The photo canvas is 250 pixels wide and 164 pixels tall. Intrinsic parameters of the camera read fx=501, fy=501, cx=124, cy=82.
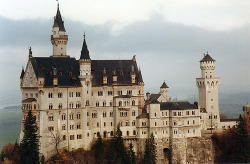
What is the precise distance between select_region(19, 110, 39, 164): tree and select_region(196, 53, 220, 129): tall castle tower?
39050mm

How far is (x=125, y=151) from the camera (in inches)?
3836

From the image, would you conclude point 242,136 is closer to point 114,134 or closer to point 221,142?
point 221,142

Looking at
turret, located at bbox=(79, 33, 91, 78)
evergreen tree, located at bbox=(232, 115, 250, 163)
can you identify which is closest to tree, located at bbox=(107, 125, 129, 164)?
turret, located at bbox=(79, 33, 91, 78)

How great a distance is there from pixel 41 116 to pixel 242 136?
4094 centimetres

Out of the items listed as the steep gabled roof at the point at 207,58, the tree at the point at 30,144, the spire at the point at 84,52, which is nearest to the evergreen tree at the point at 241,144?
the steep gabled roof at the point at 207,58

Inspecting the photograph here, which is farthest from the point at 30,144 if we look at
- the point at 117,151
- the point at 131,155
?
the point at 131,155

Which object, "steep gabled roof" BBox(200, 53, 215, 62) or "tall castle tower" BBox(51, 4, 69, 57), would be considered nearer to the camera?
"tall castle tower" BBox(51, 4, 69, 57)

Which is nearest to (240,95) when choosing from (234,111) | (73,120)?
(234,111)

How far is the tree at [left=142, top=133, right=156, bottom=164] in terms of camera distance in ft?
319

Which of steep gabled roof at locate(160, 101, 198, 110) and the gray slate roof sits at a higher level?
the gray slate roof

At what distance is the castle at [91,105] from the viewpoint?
312 feet

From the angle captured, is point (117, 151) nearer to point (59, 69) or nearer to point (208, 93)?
point (59, 69)

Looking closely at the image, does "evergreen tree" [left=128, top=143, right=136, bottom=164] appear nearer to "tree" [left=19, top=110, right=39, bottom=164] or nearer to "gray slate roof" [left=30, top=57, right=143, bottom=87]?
"gray slate roof" [left=30, top=57, right=143, bottom=87]

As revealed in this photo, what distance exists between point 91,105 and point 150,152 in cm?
1498
